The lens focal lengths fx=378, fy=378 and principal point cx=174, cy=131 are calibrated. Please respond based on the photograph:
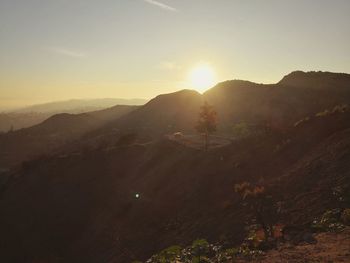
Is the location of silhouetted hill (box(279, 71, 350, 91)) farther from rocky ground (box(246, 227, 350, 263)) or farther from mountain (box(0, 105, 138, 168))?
rocky ground (box(246, 227, 350, 263))

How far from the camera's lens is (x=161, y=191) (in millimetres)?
43156

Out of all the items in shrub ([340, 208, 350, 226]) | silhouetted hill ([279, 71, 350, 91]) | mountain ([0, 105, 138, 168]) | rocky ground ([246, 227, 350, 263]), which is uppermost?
silhouetted hill ([279, 71, 350, 91])

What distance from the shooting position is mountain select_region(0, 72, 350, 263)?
27953 mm

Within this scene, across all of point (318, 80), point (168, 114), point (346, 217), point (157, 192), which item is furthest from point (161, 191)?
point (318, 80)

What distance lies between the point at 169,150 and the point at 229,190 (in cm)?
1814

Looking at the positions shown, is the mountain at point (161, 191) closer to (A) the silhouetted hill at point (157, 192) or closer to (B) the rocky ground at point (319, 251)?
(A) the silhouetted hill at point (157, 192)

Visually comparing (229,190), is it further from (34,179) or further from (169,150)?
(34,179)

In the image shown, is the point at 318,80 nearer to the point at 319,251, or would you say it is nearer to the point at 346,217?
the point at 346,217

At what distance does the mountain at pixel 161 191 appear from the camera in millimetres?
27953

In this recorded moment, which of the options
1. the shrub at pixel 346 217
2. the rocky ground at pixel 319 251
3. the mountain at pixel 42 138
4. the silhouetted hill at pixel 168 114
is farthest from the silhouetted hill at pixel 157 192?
the mountain at pixel 42 138

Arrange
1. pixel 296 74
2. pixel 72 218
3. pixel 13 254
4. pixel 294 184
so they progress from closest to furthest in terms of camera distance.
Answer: pixel 294 184
pixel 13 254
pixel 72 218
pixel 296 74

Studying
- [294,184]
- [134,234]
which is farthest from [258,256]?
[134,234]

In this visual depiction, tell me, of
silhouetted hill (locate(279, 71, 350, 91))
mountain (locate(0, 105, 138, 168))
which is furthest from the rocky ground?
mountain (locate(0, 105, 138, 168))

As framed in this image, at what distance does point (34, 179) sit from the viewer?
2317 inches
